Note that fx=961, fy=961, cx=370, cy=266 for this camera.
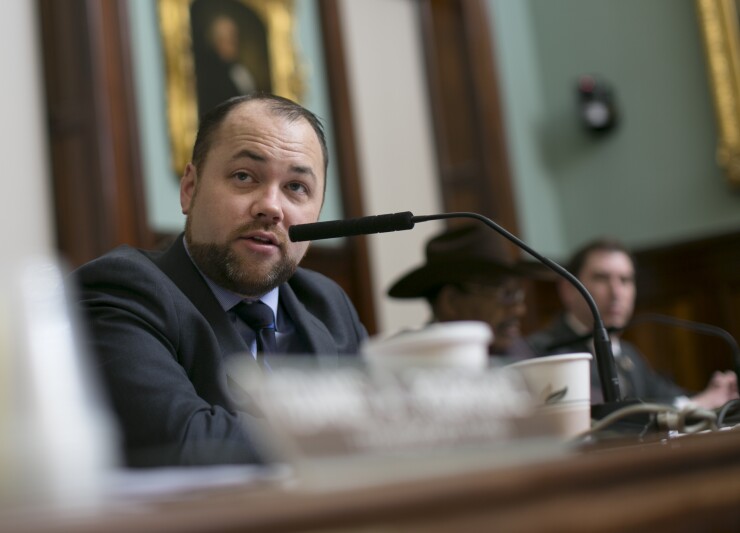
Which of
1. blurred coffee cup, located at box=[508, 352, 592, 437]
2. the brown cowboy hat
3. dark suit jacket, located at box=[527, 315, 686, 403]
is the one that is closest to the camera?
blurred coffee cup, located at box=[508, 352, 592, 437]

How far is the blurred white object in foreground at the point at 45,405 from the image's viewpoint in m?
0.59

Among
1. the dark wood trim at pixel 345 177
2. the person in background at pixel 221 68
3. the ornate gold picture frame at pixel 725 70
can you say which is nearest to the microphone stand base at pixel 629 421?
the person in background at pixel 221 68

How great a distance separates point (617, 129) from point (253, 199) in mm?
4135

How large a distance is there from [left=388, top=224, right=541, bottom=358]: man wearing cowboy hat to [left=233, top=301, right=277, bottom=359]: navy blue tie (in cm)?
146

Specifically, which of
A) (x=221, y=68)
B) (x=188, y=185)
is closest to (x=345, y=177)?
(x=221, y=68)

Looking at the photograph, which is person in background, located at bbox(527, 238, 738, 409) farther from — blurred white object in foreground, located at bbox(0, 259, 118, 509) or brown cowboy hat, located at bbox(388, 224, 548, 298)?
Answer: blurred white object in foreground, located at bbox(0, 259, 118, 509)

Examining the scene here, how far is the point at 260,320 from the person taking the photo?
185cm

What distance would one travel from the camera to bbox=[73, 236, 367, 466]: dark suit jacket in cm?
124

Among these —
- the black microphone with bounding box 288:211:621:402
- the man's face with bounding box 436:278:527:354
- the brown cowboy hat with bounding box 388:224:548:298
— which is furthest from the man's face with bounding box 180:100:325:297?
the man's face with bounding box 436:278:527:354

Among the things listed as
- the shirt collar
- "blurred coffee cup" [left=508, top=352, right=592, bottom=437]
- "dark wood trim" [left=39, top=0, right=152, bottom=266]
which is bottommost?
"blurred coffee cup" [left=508, top=352, right=592, bottom=437]

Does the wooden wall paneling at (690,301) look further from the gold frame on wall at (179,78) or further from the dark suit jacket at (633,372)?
the gold frame on wall at (179,78)

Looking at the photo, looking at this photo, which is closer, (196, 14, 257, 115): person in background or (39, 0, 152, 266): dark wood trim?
(39, 0, 152, 266): dark wood trim

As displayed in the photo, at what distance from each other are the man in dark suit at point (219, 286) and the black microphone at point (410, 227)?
27 centimetres

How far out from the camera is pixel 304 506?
1.56 ft
